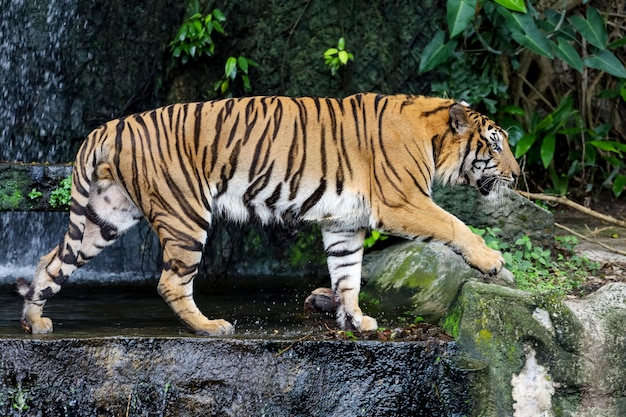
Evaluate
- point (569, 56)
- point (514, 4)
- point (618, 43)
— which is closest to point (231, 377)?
point (514, 4)

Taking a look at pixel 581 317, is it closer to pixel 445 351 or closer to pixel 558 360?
pixel 558 360

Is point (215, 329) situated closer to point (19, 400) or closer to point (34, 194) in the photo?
point (19, 400)

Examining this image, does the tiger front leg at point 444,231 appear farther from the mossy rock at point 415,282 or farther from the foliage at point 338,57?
the foliage at point 338,57

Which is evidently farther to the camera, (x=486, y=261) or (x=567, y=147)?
Result: (x=567, y=147)

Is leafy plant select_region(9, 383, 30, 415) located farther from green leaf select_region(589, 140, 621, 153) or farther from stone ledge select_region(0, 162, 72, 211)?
green leaf select_region(589, 140, 621, 153)

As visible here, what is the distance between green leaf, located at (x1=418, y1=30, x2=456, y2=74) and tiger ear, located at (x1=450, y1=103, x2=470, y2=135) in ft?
8.21

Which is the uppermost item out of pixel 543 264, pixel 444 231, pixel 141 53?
pixel 141 53

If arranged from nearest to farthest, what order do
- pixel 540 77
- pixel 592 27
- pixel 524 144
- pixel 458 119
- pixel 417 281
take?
pixel 458 119 → pixel 417 281 → pixel 592 27 → pixel 524 144 → pixel 540 77

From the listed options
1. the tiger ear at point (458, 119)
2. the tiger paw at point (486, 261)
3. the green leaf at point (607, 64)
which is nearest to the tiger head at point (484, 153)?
the tiger ear at point (458, 119)

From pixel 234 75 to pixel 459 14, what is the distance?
1983 millimetres

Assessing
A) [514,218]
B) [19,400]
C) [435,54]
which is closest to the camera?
[19,400]

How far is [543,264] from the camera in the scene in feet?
24.2

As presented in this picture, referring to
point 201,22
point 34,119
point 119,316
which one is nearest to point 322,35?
point 201,22

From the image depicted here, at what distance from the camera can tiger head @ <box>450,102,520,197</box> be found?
5.76 m
